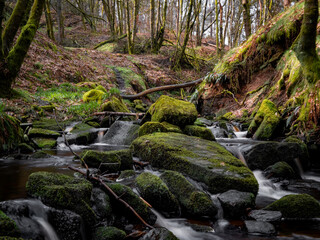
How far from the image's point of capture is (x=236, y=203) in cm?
283

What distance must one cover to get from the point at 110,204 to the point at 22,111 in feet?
20.7

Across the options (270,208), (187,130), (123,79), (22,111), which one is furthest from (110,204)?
(123,79)

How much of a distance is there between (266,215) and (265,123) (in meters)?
4.53

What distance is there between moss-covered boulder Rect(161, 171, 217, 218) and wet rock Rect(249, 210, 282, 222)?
45cm

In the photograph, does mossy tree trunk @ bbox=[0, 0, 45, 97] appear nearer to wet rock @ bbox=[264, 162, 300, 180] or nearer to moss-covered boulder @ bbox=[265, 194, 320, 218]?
wet rock @ bbox=[264, 162, 300, 180]

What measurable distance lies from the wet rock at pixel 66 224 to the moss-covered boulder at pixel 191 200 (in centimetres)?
127

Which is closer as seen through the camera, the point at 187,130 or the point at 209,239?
the point at 209,239

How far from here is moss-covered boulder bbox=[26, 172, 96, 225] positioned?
2.19 m

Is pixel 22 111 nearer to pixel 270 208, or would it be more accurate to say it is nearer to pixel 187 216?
pixel 187 216

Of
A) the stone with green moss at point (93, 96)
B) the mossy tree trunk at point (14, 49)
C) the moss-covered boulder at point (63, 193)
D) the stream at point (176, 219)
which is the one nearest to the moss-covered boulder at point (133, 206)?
the stream at point (176, 219)

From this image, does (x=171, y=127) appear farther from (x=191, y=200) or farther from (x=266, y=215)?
(x=266, y=215)

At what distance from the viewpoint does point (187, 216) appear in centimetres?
280

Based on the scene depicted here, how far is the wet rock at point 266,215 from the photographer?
2.69 meters

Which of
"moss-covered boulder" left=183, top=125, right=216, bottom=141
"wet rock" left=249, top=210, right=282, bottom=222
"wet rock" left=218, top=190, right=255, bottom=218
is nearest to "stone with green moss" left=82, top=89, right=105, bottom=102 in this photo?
"moss-covered boulder" left=183, top=125, right=216, bottom=141
